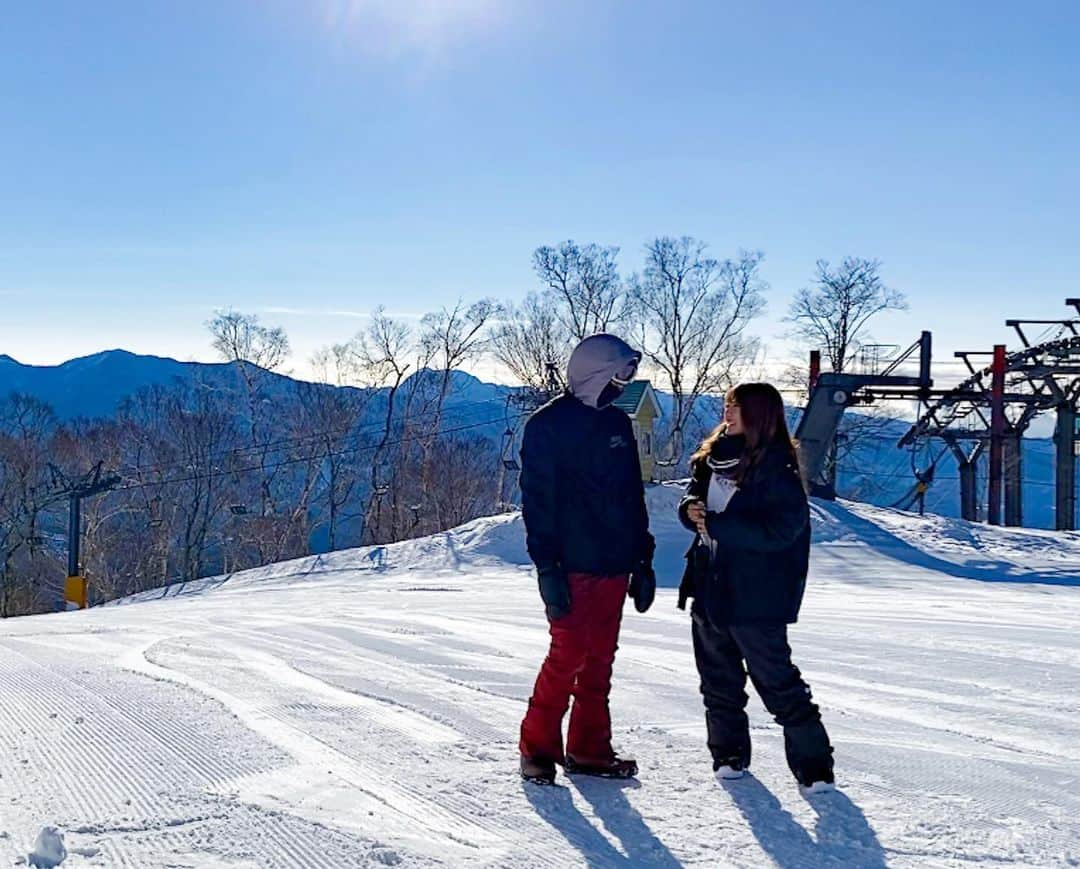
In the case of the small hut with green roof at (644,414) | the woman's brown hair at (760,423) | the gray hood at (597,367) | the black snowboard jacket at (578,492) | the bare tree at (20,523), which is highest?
the small hut with green roof at (644,414)

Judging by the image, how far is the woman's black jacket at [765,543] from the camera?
3.84 meters

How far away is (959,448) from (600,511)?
2591cm

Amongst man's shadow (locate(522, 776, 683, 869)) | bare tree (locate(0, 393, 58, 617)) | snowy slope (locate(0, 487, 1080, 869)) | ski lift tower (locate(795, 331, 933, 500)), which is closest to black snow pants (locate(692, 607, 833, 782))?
snowy slope (locate(0, 487, 1080, 869))

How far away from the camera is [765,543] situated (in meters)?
3.83

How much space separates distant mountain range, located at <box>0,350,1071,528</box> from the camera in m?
39.6

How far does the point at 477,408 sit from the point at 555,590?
63.7m

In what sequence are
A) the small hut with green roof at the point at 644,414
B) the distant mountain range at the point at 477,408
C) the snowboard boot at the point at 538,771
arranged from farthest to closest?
the distant mountain range at the point at 477,408 → the small hut with green roof at the point at 644,414 → the snowboard boot at the point at 538,771

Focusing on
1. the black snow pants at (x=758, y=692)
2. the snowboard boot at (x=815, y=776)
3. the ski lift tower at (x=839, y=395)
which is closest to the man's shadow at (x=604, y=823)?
the black snow pants at (x=758, y=692)

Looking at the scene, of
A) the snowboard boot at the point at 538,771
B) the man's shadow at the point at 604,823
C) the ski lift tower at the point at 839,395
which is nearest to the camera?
the man's shadow at the point at 604,823

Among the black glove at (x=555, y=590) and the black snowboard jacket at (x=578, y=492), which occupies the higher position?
the black snowboard jacket at (x=578, y=492)

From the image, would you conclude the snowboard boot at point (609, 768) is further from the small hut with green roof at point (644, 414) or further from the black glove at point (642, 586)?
the small hut with green roof at point (644, 414)

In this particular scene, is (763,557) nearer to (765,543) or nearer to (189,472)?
(765,543)

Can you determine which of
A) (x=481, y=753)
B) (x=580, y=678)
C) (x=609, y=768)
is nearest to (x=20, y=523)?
(x=481, y=753)

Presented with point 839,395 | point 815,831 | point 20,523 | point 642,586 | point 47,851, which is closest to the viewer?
point 47,851
